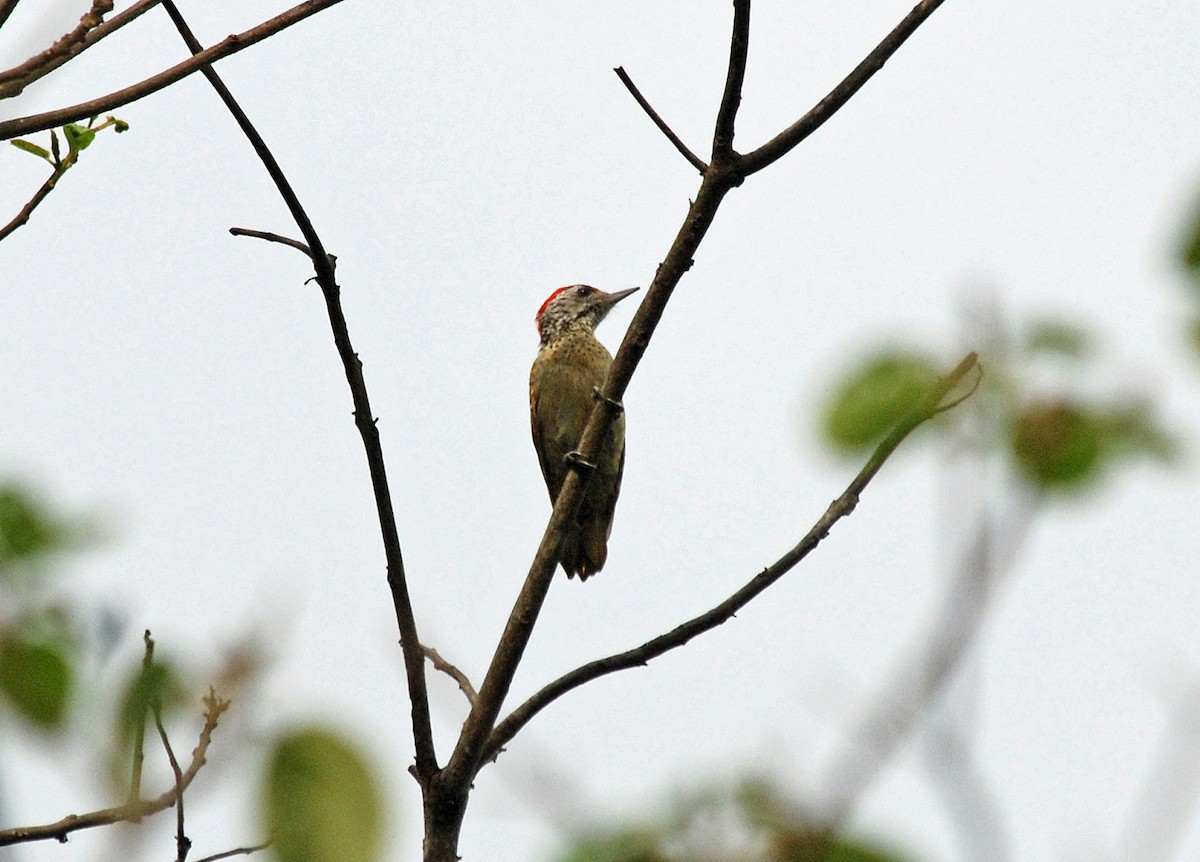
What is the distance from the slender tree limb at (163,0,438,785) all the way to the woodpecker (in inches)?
147

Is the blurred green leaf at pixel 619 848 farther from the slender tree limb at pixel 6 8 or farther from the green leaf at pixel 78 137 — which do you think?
the green leaf at pixel 78 137

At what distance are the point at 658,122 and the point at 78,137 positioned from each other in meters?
1.74

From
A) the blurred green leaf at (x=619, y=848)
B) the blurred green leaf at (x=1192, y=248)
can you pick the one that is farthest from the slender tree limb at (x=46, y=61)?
the blurred green leaf at (x=1192, y=248)

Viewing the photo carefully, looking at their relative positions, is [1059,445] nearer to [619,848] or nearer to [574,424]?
[619,848]

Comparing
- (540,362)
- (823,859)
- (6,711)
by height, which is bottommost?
(823,859)

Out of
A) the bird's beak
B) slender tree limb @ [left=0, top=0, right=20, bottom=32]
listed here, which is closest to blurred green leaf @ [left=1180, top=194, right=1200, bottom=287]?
slender tree limb @ [left=0, top=0, right=20, bottom=32]

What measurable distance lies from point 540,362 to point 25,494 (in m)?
6.83

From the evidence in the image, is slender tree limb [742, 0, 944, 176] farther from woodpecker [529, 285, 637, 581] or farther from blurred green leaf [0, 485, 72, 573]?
woodpecker [529, 285, 637, 581]

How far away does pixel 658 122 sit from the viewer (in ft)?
14.9

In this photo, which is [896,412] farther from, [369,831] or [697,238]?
[697,238]

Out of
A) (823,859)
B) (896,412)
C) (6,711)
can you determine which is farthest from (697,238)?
(823,859)

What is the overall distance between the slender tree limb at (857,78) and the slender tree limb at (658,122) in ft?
0.93

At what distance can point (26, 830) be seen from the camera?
3334 mm

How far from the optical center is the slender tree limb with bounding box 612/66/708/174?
4.49m
